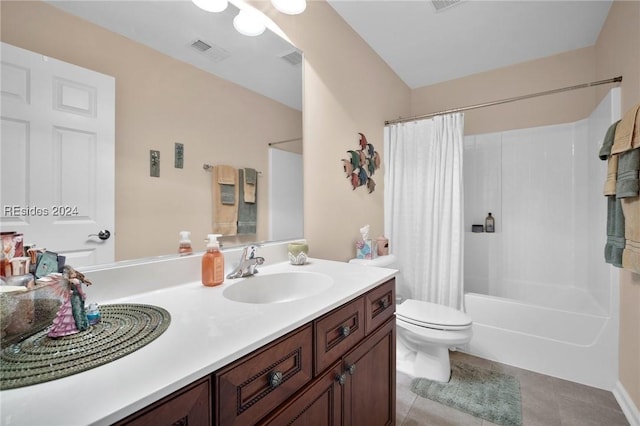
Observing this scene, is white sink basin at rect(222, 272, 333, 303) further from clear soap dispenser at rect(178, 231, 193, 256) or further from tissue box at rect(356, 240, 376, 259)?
tissue box at rect(356, 240, 376, 259)

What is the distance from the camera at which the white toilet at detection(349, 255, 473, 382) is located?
1.66 meters

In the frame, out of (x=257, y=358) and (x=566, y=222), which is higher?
(x=566, y=222)

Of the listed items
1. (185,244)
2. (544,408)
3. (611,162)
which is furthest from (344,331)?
(611,162)

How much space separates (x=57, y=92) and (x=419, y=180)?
7.25 ft

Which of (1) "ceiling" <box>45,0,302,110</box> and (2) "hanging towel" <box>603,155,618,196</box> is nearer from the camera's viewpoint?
(1) "ceiling" <box>45,0,302,110</box>

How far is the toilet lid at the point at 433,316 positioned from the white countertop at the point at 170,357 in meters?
0.97

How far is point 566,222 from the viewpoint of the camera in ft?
8.12

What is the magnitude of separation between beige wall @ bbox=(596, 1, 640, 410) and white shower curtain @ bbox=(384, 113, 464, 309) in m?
0.87

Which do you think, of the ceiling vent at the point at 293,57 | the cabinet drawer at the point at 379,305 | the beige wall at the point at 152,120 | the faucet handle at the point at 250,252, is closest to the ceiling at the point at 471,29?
the ceiling vent at the point at 293,57

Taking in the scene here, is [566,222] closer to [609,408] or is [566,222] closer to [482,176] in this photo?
[482,176]

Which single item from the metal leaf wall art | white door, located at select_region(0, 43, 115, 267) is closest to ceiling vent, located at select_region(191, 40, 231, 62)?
white door, located at select_region(0, 43, 115, 267)

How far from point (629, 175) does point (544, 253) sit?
1.46 m

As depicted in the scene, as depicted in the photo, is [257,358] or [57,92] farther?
[57,92]

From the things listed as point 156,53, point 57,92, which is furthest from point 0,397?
point 156,53
